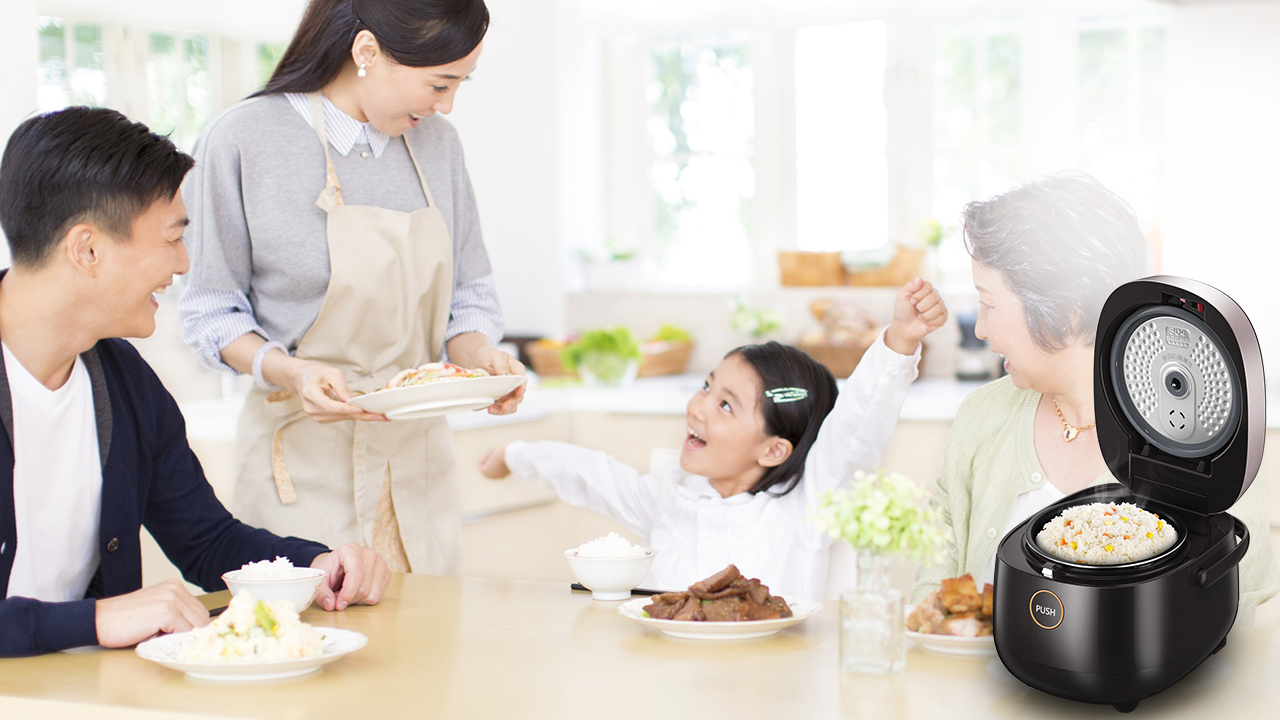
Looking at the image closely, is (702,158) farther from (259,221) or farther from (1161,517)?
(1161,517)

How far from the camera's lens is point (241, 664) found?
1.20 meters

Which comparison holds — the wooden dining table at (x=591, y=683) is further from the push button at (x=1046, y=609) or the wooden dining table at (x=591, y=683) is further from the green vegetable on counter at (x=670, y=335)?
the green vegetable on counter at (x=670, y=335)

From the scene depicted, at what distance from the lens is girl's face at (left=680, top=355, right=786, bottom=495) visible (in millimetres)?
2119

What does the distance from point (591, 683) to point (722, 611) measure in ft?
0.72

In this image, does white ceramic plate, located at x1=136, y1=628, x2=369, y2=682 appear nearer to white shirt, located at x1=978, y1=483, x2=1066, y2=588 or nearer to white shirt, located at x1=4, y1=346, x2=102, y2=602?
white shirt, located at x1=4, y1=346, x2=102, y2=602

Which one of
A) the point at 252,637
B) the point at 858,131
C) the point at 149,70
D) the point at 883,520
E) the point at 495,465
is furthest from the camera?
the point at 858,131

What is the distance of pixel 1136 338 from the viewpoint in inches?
48.6

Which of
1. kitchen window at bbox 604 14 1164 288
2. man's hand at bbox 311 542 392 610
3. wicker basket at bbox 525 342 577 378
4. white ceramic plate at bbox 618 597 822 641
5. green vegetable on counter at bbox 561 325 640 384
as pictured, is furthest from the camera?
kitchen window at bbox 604 14 1164 288

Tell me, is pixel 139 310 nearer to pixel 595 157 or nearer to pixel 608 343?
pixel 608 343

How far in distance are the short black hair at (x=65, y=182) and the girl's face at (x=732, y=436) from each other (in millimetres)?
943

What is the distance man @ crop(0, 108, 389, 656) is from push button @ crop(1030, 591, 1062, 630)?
0.81 meters

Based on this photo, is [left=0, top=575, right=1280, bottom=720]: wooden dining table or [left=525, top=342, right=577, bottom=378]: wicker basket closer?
[left=0, top=575, right=1280, bottom=720]: wooden dining table

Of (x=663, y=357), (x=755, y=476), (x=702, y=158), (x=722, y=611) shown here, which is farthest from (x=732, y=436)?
(x=702, y=158)

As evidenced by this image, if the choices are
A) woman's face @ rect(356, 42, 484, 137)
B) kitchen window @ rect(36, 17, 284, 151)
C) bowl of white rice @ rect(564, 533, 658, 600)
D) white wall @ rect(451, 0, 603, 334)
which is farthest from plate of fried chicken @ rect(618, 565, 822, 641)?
white wall @ rect(451, 0, 603, 334)
